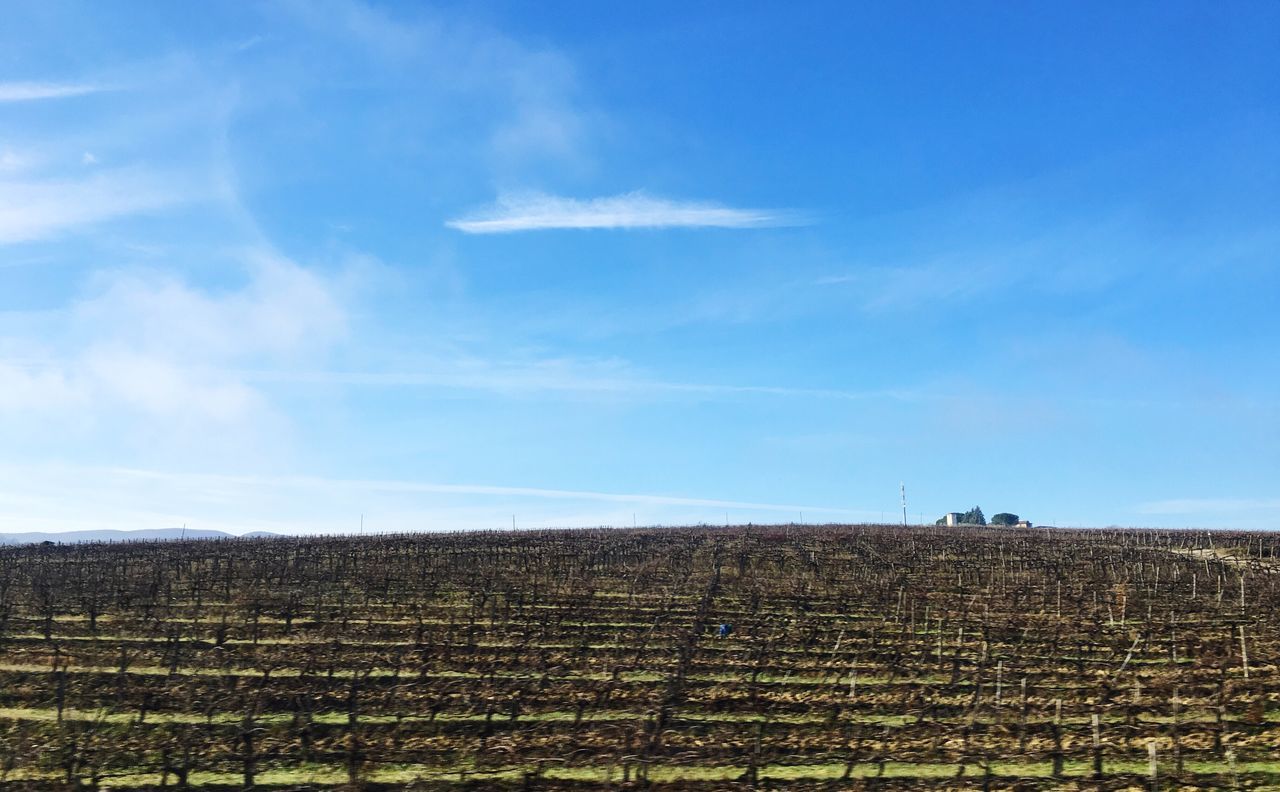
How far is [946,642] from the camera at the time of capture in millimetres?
23016

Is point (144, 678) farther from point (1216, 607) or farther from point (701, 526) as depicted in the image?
point (701, 526)

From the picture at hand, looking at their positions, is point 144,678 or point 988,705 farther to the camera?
point 144,678

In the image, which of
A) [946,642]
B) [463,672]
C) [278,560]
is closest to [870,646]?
[946,642]

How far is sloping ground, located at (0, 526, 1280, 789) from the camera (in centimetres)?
Answer: 1429

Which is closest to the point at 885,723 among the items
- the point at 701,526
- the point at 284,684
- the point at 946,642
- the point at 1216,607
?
the point at 946,642

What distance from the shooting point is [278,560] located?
144 feet

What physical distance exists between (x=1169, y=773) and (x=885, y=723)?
463 centimetres

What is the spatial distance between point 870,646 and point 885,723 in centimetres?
590

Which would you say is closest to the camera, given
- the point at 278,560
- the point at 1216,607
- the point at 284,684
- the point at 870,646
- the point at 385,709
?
the point at 385,709

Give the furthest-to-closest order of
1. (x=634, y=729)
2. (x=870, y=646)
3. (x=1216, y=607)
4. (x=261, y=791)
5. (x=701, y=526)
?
(x=701, y=526), (x=1216, y=607), (x=870, y=646), (x=634, y=729), (x=261, y=791)

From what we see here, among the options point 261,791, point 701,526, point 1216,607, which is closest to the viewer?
point 261,791

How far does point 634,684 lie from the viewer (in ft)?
61.4

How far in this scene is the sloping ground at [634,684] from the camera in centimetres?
1429

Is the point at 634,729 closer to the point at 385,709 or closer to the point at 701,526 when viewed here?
the point at 385,709
